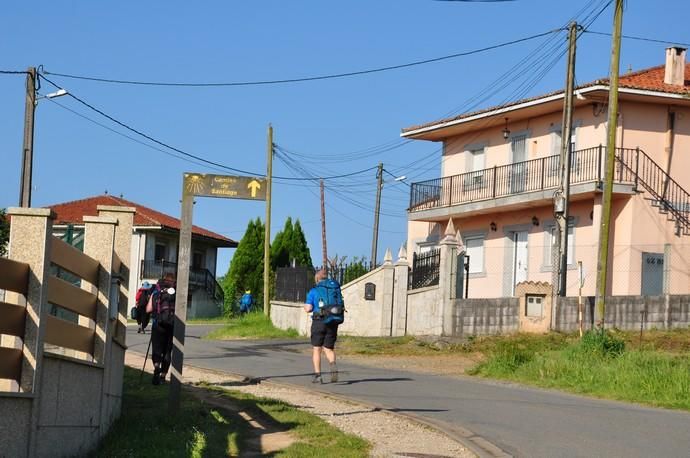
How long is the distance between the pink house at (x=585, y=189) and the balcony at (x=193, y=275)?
82.2 feet

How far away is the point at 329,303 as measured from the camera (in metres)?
17.7

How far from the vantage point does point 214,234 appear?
2741 inches

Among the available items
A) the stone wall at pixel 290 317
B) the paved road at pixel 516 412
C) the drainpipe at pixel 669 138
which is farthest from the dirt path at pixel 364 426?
the drainpipe at pixel 669 138

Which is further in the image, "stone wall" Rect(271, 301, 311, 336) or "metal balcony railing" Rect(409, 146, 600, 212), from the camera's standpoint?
"stone wall" Rect(271, 301, 311, 336)

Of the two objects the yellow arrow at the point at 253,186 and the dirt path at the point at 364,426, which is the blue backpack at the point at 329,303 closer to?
the dirt path at the point at 364,426

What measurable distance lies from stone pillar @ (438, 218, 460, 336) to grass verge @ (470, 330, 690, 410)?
530cm

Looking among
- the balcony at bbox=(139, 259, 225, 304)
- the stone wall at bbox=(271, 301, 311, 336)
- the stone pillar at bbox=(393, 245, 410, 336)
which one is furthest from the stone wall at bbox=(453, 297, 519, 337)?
the balcony at bbox=(139, 259, 225, 304)

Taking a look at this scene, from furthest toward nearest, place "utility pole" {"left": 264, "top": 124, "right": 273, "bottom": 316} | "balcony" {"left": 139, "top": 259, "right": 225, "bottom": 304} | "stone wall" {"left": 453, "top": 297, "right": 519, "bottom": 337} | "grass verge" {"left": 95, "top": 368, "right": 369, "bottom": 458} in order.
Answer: "balcony" {"left": 139, "top": 259, "right": 225, "bottom": 304} < "utility pole" {"left": 264, "top": 124, "right": 273, "bottom": 316} < "stone wall" {"left": 453, "top": 297, "right": 519, "bottom": 337} < "grass verge" {"left": 95, "top": 368, "right": 369, "bottom": 458}

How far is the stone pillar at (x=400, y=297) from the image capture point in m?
31.2

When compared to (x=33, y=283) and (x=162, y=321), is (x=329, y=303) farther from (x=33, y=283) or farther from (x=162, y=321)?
(x=33, y=283)

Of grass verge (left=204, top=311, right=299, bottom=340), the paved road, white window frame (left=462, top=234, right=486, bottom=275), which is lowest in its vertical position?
the paved road

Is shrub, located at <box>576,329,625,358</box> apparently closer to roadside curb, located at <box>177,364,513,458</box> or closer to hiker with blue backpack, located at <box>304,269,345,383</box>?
hiker with blue backpack, located at <box>304,269,345,383</box>

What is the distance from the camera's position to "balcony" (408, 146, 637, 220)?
106 feet

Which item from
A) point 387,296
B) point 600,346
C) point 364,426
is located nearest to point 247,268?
point 387,296
